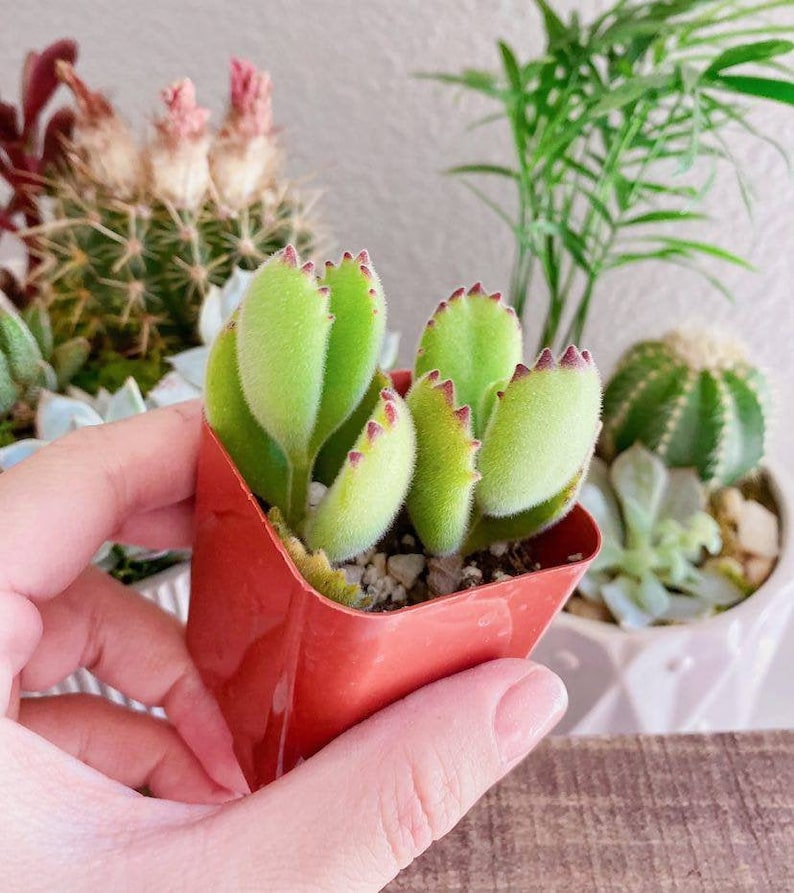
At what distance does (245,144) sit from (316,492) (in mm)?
333

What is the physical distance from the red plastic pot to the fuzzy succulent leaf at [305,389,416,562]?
0.02 metres

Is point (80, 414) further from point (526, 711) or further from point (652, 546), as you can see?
point (652, 546)

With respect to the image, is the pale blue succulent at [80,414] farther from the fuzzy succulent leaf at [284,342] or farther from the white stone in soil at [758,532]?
the white stone in soil at [758,532]

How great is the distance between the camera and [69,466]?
1.29ft

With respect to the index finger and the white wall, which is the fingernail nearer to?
the index finger

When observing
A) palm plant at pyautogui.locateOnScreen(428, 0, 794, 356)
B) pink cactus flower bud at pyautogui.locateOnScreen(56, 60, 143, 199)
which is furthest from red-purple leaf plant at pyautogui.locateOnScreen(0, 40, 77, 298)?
palm plant at pyautogui.locateOnScreen(428, 0, 794, 356)

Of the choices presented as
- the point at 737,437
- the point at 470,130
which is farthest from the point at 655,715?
the point at 470,130

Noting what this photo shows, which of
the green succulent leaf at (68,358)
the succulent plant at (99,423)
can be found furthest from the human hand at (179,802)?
the green succulent leaf at (68,358)

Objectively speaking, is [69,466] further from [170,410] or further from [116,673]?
[116,673]

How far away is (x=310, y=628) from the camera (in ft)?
0.93

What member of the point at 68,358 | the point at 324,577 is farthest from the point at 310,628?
the point at 68,358

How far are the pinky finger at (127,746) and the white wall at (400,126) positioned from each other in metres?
0.44

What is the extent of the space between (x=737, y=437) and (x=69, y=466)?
523 millimetres

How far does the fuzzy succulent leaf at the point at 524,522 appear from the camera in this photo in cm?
31
